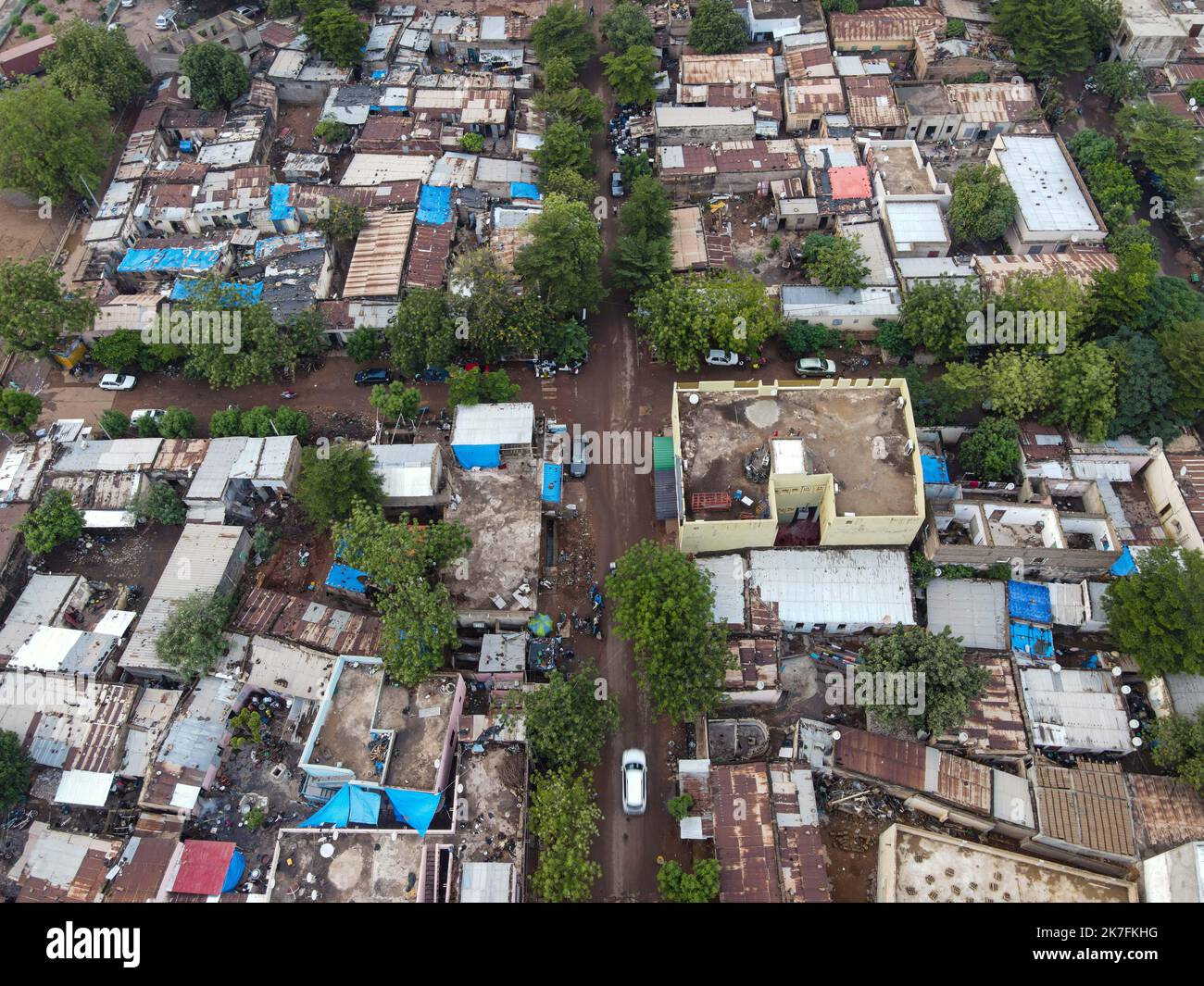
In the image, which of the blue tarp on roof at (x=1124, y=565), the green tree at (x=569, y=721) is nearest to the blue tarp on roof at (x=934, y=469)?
the blue tarp on roof at (x=1124, y=565)

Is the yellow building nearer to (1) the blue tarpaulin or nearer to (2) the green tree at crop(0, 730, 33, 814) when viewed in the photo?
(1) the blue tarpaulin

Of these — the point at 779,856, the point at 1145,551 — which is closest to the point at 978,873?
the point at 779,856

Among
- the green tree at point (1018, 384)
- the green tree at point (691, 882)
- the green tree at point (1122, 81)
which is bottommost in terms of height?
the green tree at point (691, 882)

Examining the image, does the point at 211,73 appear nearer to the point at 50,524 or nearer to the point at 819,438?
the point at 50,524

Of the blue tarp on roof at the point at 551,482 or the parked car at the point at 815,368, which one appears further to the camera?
the parked car at the point at 815,368

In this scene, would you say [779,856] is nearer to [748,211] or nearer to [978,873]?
[978,873]

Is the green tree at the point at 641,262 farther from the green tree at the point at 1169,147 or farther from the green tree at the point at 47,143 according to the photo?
the green tree at the point at 47,143
